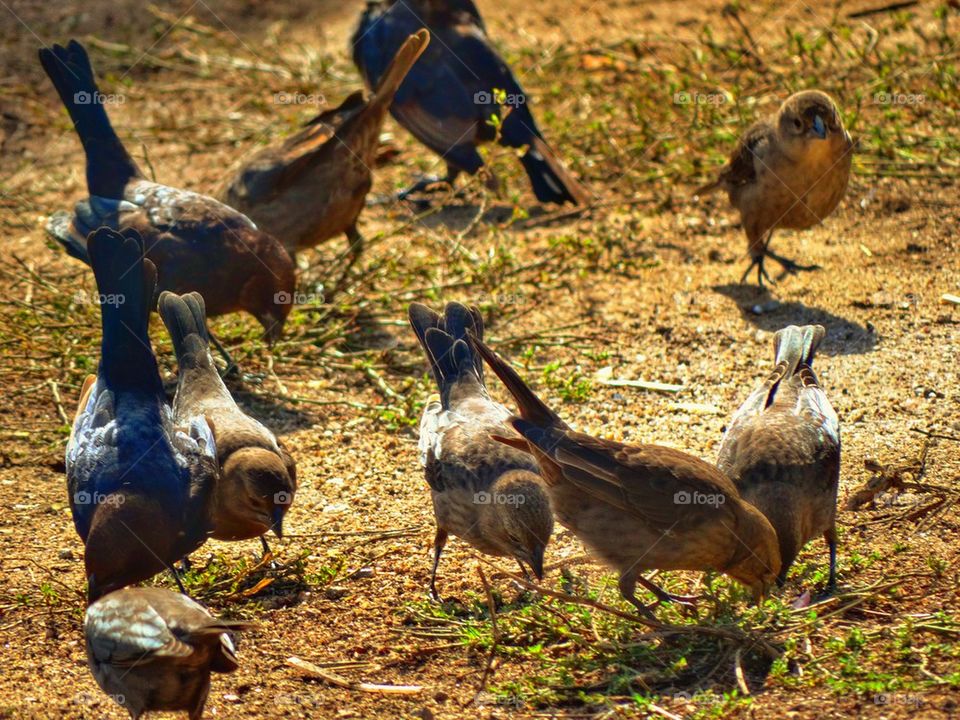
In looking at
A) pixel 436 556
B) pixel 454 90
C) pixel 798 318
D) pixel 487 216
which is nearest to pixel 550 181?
pixel 487 216

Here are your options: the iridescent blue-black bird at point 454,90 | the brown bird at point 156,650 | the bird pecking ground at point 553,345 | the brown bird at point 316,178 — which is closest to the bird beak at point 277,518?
the bird pecking ground at point 553,345

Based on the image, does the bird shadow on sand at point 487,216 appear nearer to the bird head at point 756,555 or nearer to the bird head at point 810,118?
the bird head at point 810,118

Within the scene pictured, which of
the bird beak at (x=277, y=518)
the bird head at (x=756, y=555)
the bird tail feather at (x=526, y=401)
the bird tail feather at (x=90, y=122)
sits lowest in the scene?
the bird beak at (x=277, y=518)

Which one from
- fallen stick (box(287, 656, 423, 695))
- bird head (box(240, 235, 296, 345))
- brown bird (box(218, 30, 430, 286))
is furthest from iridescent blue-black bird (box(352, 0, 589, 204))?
fallen stick (box(287, 656, 423, 695))

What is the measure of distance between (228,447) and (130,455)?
646 millimetres

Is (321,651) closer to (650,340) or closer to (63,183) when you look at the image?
(650,340)

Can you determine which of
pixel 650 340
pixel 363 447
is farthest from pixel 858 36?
pixel 363 447

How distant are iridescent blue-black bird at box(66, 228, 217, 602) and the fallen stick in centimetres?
62

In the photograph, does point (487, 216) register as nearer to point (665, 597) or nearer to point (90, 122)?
point (90, 122)

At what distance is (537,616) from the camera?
4.65 m

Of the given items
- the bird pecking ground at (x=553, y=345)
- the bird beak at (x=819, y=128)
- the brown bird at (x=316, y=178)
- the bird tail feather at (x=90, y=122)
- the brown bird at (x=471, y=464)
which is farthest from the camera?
the brown bird at (x=316, y=178)

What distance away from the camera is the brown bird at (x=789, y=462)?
4723 mm

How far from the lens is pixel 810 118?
23.2ft

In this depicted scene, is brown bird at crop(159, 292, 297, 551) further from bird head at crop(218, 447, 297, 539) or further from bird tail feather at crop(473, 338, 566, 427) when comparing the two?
bird tail feather at crop(473, 338, 566, 427)
